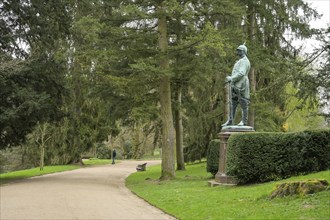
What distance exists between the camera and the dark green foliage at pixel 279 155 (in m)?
12.7

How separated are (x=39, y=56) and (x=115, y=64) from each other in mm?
4199

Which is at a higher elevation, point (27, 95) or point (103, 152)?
point (27, 95)

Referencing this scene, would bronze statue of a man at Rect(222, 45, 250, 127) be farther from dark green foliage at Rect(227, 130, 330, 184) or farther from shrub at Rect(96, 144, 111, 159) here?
shrub at Rect(96, 144, 111, 159)

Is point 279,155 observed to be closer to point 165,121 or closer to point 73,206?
point 73,206

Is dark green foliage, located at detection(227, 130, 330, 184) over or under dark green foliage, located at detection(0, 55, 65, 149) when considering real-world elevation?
under

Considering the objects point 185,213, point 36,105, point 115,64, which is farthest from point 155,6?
point 185,213

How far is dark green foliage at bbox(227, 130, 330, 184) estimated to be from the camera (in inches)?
499

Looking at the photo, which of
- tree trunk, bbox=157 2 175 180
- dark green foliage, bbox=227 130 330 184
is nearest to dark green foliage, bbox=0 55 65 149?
tree trunk, bbox=157 2 175 180

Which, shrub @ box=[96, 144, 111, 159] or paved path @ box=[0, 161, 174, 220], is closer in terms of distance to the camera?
paved path @ box=[0, 161, 174, 220]

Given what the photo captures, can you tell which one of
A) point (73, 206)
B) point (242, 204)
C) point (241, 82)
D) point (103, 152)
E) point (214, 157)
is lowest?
point (103, 152)

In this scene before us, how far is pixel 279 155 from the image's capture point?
42.2 ft

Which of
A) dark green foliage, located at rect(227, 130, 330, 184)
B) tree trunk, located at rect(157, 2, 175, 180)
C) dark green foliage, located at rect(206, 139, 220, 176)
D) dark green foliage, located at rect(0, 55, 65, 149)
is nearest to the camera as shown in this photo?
dark green foliage, located at rect(227, 130, 330, 184)

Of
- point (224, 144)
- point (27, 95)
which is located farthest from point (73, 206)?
point (27, 95)

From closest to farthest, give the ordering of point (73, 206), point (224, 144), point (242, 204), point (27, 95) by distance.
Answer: point (242, 204) < point (73, 206) < point (224, 144) < point (27, 95)
